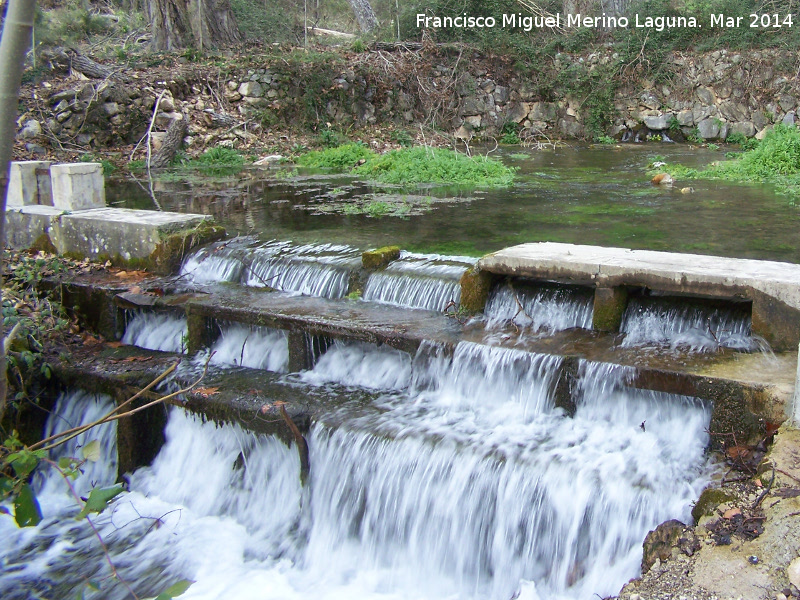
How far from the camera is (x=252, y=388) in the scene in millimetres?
6289

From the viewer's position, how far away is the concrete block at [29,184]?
8805 millimetres

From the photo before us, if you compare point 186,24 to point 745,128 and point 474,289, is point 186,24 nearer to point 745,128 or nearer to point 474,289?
point 745,128

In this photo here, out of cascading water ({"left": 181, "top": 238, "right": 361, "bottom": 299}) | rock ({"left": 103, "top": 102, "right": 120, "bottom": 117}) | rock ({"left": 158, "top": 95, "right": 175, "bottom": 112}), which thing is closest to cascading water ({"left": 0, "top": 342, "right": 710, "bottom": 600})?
cascading water ({"left": 181, "top": 238, "right": 361, "bottom": 299})

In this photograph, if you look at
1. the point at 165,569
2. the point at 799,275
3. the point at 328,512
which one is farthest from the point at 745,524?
the point at 165,569

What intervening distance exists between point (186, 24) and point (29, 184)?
11788 millimetres

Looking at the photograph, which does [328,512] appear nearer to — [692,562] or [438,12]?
[692,562]

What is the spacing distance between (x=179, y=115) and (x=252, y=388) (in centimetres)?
1141

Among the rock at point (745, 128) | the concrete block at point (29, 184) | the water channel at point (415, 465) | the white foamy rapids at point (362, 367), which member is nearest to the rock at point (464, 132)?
the rock at point (745, 128)

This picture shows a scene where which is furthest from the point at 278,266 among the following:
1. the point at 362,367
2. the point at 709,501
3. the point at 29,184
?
the point at 709,501

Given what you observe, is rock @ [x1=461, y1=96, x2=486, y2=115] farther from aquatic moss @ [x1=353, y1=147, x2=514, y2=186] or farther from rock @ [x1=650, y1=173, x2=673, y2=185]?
rock @ [x1=650, y1=173, x2=673, y2=185]

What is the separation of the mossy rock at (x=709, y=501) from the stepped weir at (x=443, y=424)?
209 millimetres

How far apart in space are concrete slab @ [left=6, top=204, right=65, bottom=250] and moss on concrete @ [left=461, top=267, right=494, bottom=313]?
4841mm

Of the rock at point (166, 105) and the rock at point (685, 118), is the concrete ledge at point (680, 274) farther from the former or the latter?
the rock at point (685, 118)

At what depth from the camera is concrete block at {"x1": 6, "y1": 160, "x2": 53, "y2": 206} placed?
880 cm
